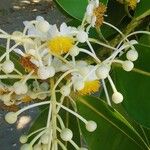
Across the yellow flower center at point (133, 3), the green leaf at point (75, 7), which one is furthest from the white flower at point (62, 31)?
the yellow flower center at point (133, 3)

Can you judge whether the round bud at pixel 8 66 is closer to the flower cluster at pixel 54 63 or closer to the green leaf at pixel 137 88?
the flower cluster at pixel 54 63

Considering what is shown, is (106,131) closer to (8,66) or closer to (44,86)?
(44,86)

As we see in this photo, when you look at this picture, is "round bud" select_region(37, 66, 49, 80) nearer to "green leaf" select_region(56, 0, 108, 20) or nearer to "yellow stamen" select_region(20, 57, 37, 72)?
"yellow stamen" select_region(20, 57, 37, 72)

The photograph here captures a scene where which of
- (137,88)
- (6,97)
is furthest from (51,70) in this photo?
(137,88)

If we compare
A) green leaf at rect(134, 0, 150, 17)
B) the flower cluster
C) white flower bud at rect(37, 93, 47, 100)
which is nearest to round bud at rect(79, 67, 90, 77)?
the flower cluster

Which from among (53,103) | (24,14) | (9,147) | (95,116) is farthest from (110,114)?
(24,14)

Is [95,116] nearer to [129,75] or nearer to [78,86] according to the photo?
[129,75]
